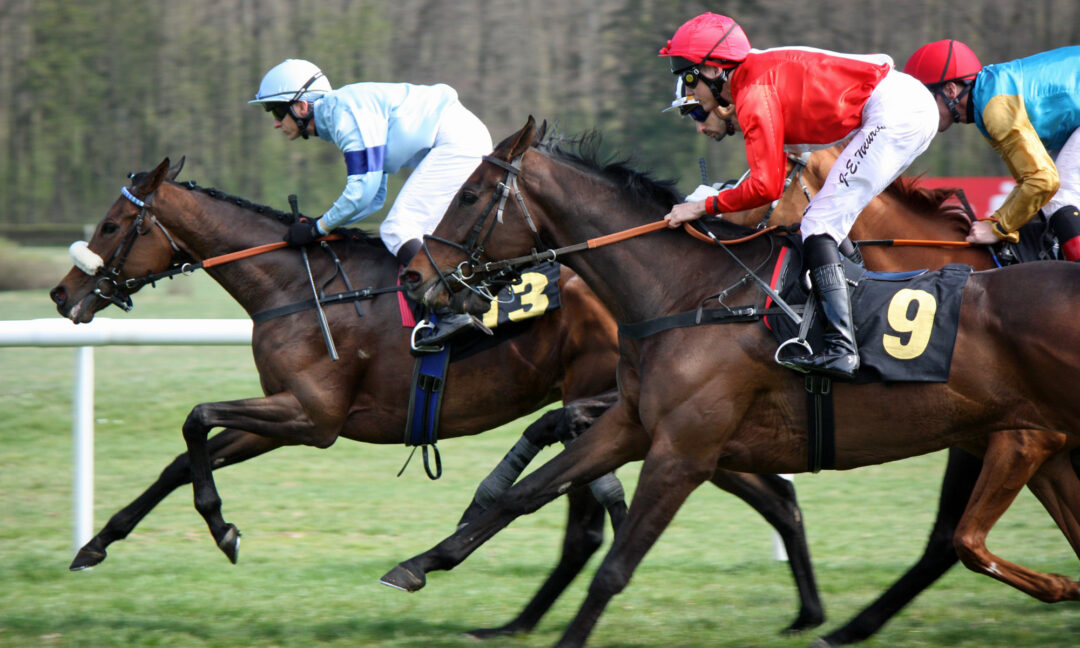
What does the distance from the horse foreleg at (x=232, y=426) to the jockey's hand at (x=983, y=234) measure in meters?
2.44

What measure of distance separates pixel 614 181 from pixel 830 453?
106 centimetres

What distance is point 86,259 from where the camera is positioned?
4656mm

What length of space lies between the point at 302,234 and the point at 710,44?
75.0 inches

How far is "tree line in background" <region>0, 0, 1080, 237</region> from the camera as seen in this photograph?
9.95 m

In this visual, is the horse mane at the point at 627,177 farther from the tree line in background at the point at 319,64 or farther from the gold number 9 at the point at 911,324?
the tree line in background at the point at 319,64

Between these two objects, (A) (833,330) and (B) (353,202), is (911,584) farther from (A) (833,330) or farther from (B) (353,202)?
(B) (353,202)

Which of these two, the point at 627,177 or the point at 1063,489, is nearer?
the point at 627,177

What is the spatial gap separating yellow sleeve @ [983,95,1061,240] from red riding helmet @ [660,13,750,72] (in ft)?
3.00

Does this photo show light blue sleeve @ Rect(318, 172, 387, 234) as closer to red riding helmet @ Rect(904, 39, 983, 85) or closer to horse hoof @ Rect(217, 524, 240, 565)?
horse hoof @ Rect(217, 524, 240, 565)

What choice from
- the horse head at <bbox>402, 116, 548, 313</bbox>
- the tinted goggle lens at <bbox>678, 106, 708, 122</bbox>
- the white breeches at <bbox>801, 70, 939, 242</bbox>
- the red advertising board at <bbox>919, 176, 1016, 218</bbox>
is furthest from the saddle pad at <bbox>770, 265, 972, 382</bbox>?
the red advertising board at <bbox>919, 176, 1016, 218</bbox>

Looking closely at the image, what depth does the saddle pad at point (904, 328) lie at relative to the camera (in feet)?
10.9

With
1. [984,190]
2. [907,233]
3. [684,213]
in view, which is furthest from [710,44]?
[984,190]

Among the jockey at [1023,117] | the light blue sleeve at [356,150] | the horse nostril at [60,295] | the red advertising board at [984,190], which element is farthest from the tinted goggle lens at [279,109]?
the red advertising board at [984,190]

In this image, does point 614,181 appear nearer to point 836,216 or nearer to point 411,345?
point 836,216
